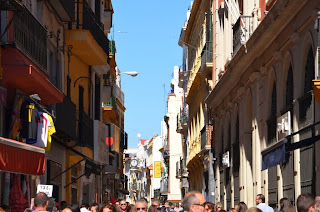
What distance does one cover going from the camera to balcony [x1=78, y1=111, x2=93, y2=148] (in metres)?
26.0

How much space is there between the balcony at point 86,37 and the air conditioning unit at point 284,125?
7.46m

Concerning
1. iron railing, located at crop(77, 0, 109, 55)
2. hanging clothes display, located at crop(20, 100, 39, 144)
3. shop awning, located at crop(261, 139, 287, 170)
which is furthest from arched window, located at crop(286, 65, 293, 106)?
iron railing, located at crop(77, 0, 109, 55)

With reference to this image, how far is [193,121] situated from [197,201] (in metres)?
41.5

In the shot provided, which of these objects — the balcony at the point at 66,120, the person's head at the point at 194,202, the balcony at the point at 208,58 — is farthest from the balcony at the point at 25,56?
the balcony at the point at 208,58

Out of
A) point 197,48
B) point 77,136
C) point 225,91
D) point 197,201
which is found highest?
point 197,48

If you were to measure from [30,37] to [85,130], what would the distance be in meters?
9.30

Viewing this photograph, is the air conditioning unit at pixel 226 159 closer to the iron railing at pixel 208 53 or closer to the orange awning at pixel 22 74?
the iron railing at pixel 208 53

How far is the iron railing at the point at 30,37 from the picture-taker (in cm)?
1670

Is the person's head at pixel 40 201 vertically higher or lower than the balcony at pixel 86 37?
lower

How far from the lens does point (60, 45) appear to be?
24859 millimetres

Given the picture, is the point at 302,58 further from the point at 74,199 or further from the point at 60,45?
the point at 74,199

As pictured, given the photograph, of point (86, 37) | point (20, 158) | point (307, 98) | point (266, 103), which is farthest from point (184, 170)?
point (20, 158)

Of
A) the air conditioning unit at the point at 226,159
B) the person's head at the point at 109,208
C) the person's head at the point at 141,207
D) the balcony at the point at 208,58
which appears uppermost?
the balcony at the point at 208,58

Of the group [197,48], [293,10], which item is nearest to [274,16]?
[293,10]
